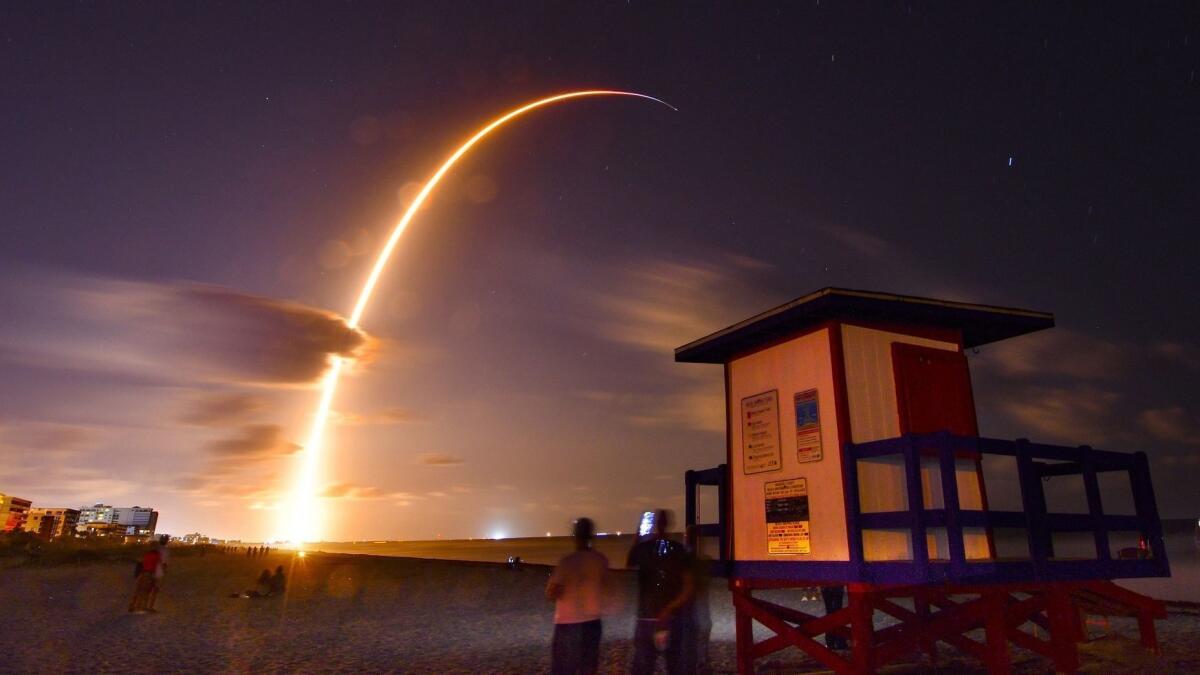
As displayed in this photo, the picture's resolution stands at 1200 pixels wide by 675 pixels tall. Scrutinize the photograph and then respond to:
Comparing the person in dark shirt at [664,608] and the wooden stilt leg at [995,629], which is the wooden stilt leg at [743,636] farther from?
the wooden stilt leg at [995,629]

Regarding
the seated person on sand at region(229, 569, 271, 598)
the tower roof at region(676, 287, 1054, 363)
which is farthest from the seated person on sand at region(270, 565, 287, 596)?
the tower roof at region(676, 287, 1054, 363)

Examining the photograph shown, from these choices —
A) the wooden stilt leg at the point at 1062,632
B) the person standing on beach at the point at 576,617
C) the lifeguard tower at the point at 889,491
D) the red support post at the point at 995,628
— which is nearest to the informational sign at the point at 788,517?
the lifeguard tower at the point at 889,491

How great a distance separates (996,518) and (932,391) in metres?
2.09

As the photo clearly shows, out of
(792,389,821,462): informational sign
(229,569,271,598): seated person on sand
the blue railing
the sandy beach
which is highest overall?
(792,389,821,462): informational sign

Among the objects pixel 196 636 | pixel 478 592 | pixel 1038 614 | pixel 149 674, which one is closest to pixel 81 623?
pixel 196 636

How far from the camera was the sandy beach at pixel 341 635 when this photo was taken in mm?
12477

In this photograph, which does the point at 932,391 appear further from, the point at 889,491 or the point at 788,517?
the point at 788,517

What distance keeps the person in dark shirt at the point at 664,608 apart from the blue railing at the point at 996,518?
86.0 inches

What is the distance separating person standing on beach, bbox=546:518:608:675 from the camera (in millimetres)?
7043

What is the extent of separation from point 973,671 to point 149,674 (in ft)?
43.1

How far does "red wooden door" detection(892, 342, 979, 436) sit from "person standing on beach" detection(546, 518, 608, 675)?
496 centimetres

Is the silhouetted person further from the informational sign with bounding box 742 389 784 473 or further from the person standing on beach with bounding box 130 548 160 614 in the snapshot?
the informational sign with bounding box 742 389 784 473

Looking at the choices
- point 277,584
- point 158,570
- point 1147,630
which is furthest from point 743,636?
point 277,584

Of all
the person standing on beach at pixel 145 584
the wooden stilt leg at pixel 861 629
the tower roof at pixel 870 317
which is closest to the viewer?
the wooden stilt leg at pixel 861 629
